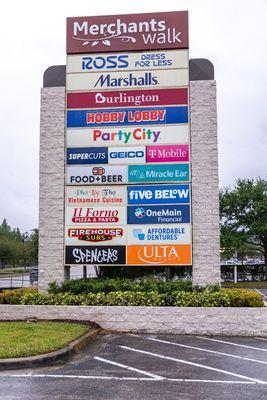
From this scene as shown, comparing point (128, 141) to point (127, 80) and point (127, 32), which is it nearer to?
point (127, 80)

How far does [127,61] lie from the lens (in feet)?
49.6

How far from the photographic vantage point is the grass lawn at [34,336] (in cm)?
899

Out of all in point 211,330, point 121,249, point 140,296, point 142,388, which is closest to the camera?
point 142,388

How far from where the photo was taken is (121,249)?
1430 centimetres

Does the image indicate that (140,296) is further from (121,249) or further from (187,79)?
(187,79)

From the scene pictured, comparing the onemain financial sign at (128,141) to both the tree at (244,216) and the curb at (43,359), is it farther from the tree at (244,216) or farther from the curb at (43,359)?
the tree at (244,216)

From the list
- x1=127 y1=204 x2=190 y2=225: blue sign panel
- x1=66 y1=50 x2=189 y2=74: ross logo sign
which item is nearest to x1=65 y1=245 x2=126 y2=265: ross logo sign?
x1=127 y1=204 x2=190 y2=225: blue sign panel

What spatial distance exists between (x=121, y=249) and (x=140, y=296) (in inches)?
61.7

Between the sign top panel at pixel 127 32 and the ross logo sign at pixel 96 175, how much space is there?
364 centimetres

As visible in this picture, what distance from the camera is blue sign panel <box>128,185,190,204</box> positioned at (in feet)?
47.1

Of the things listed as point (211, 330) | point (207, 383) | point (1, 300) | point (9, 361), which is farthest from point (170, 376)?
point (1, 300)

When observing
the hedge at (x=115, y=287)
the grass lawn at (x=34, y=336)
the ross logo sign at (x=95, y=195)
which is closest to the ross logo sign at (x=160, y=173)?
the ross logo sign at (x=95, y=195)

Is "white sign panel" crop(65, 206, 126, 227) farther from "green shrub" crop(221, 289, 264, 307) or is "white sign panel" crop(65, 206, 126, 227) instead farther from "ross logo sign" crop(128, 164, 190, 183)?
"green shrub" crop(221, 289, 264, 307)

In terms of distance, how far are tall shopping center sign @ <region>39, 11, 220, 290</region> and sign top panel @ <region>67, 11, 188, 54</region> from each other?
3cm
